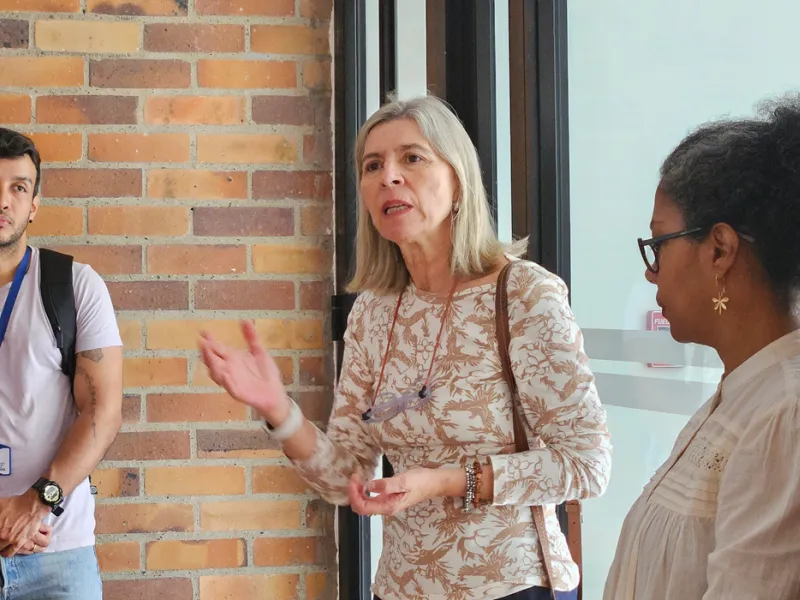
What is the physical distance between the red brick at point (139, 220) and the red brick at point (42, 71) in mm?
360

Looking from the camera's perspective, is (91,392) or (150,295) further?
(150,295)

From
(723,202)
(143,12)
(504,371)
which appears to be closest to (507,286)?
(504,371)

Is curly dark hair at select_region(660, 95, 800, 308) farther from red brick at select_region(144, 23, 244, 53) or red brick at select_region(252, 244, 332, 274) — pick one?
red brick at select_region(144, 23, 244, 53)

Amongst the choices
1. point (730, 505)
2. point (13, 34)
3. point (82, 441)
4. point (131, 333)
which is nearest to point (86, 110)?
point (13, 34)

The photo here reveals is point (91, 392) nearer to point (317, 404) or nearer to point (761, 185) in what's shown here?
point (317, 404)

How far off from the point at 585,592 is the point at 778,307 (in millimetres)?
732

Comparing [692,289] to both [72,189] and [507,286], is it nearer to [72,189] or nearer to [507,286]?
[507,286]

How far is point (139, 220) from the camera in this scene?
96.3 inches

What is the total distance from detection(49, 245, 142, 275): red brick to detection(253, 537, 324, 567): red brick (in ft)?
2.72

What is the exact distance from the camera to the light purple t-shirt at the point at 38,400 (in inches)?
77.6

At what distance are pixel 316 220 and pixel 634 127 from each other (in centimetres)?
149

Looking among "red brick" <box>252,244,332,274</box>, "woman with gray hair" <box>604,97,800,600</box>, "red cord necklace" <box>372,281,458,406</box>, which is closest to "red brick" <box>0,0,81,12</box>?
"red brick" <box>252,244,332,274</box>

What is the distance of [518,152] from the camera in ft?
4.68

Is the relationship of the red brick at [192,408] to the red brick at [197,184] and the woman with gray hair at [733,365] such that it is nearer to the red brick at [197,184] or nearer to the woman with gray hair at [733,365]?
the red brick at [197,184]
